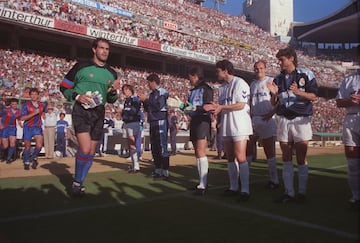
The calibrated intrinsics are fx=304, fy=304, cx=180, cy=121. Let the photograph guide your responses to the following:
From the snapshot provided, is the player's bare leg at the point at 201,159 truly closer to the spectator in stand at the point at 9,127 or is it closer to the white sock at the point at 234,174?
the white sock at the point at 234,174

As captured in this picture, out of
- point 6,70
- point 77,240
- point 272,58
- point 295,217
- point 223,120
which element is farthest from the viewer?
point 272,58

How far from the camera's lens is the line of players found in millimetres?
4121

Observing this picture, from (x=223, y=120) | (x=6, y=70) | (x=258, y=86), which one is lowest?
(x=223, y=120)

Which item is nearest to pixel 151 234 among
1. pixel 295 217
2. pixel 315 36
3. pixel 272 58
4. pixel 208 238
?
pixel 208 238

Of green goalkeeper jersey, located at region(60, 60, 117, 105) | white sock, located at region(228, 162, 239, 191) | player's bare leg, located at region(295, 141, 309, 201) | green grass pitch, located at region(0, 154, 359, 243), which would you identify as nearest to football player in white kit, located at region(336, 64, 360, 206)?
green grass pitch, located at region(0, 154, 359, 243)

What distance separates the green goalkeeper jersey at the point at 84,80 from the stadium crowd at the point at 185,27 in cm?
1759

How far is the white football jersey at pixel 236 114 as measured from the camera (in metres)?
4.43

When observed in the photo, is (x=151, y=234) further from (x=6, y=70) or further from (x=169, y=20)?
(x=169, y=20)

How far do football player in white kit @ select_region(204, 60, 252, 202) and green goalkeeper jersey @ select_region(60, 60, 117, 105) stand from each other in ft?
5.80

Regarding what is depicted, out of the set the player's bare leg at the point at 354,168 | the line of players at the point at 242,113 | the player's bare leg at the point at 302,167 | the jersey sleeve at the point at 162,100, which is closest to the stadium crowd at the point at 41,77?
the jersey sleeve at the point at 162,100

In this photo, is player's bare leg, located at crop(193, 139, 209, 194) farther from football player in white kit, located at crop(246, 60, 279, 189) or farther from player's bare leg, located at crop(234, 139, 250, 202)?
football player in white kit, located at crop(246, 60, 279, 189)

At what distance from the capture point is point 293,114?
4.28 m

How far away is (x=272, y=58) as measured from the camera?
126 ft

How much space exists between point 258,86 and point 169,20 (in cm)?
2781
